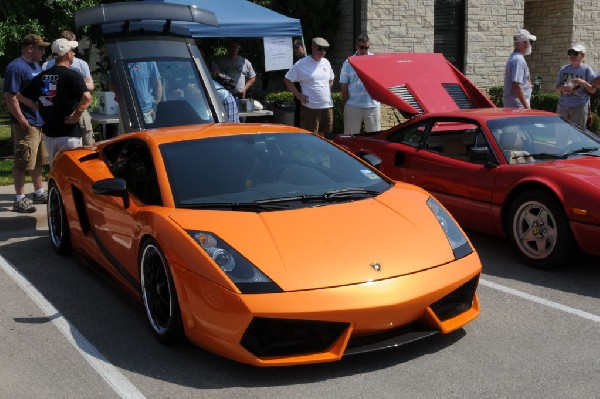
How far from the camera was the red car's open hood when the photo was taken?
8.22 m

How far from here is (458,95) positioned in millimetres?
8617

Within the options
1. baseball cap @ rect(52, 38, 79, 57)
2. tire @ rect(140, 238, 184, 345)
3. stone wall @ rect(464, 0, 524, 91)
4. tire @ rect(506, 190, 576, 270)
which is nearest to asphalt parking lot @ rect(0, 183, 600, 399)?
tire @ rect(140, 238, 184, 345)

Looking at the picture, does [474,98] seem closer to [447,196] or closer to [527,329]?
[447,196]

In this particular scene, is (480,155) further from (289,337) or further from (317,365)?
(289,337)

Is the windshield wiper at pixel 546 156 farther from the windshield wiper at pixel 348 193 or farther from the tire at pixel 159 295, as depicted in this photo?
the tire at pixel 159 295

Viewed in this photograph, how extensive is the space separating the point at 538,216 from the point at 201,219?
294cm

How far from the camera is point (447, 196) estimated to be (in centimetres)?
696

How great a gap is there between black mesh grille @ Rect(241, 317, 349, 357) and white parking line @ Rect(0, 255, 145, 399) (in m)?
0.62

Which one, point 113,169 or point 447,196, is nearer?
point 113,169

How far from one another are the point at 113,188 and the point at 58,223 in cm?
201

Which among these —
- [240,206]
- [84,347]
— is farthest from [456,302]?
[84,347]

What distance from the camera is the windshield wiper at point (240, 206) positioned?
4586 mm

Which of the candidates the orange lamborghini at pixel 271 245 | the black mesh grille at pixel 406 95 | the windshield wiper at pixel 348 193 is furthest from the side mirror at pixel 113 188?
the black mesh grille at pixel 406 95

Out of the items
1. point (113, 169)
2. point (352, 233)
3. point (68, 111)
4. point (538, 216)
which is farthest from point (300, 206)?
point (68, 111)
